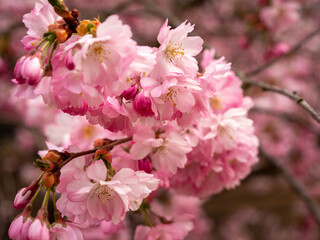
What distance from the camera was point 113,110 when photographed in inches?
29.6

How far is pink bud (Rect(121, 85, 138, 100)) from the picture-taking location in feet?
2.46

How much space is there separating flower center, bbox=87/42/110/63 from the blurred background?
1.39 meters

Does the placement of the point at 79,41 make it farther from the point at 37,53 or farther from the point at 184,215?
the point at 184,215

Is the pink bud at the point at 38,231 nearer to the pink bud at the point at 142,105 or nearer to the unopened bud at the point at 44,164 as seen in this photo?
the unopened bud at the point at 44,164

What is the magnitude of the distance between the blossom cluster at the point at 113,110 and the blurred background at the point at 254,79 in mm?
1280

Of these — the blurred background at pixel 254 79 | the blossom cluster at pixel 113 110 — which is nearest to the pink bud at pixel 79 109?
the blossom cluster at pixel 113 110

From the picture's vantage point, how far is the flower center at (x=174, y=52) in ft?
2.56

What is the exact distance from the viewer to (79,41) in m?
0.65

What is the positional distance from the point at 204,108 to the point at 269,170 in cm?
251

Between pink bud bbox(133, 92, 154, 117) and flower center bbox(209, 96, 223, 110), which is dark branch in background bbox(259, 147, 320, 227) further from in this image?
pink bud bbox(133, 92, 154, 117)

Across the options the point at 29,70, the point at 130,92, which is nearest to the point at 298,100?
the point at 130,92

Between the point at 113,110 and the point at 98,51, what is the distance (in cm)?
14

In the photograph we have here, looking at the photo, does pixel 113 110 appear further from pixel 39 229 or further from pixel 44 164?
pixel 39 229

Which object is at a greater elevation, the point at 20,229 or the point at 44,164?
the point at 44,164
